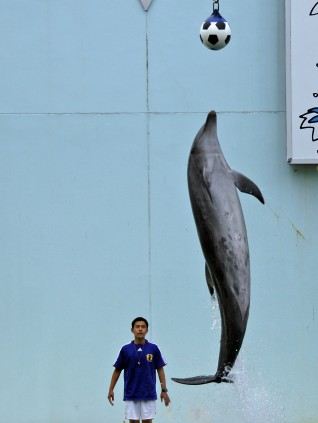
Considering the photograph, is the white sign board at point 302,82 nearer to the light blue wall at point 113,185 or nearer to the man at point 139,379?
the light blue wall at point 113,185

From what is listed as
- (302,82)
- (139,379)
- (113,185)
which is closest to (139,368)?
(139,379)

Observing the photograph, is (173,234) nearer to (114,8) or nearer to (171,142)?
(171,142)

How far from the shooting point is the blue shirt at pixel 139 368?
11422 millimetres

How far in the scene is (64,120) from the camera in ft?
42.7

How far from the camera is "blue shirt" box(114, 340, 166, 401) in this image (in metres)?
11.4

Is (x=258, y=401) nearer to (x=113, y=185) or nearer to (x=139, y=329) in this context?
(x=139, y=329)

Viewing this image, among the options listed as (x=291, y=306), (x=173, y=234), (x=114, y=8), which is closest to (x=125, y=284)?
(x=173, y=234)

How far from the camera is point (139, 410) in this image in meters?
11.5

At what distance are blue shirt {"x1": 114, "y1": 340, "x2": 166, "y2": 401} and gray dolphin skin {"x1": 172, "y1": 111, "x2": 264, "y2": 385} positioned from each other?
6.64 feet

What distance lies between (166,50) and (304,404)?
11.2 ft

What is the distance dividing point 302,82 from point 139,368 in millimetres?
3190

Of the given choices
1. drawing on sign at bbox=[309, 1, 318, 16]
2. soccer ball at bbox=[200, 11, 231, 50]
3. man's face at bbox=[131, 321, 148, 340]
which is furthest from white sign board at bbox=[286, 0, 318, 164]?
soccer ball at bbox=[200, 11, 231, 50]

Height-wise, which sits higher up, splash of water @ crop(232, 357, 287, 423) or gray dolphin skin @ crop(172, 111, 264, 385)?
gray dolphin skin @ crop(172, 111, 264, 385)

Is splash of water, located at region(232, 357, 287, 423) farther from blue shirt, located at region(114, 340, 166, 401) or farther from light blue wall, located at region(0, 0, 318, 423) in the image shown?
blue shirt, located at region(114, 340, 166, 401)
